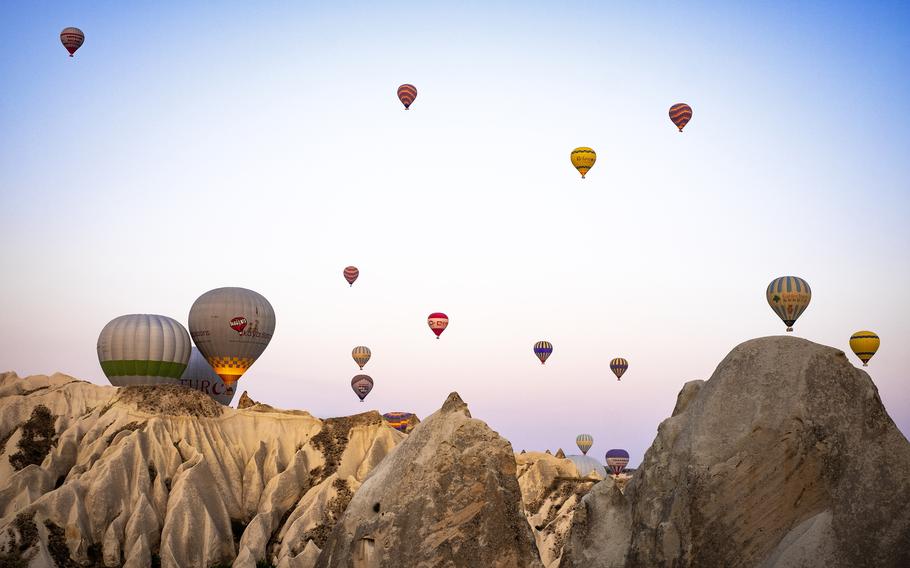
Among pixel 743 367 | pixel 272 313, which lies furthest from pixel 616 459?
pixel 743 367

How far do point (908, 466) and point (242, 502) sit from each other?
174ft

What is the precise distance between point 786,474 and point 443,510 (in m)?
5.93

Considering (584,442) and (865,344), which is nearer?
(865,344)

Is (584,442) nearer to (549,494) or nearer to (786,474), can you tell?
(549,494)

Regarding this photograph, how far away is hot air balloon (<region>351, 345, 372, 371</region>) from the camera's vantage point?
8425cm

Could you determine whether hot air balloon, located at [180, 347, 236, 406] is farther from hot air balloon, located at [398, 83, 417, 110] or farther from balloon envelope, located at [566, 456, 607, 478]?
balloon envelope, located at [566, 456, 607, 478]

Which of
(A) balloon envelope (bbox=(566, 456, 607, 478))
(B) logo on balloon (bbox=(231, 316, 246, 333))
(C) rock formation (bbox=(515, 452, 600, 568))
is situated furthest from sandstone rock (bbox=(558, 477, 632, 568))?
(A) balloon envelope (bbox=(566, 456, 607, 478))

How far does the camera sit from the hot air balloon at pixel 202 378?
262 feet

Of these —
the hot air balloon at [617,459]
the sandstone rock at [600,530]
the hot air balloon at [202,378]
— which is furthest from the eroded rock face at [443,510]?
the hot air balloon at [617,459]

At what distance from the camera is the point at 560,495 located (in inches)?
2719

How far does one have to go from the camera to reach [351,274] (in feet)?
264

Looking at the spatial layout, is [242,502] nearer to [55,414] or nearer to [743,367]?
[55,414]

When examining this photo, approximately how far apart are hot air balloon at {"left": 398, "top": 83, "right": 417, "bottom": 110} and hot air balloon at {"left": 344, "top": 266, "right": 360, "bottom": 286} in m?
17.0

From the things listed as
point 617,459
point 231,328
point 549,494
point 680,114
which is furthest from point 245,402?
point 617,459
